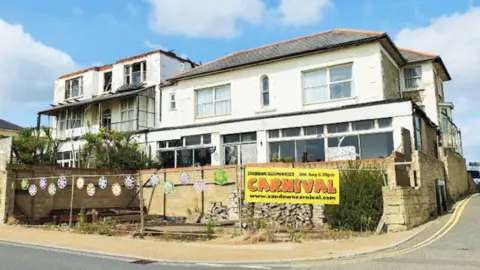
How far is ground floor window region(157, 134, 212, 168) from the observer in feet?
84.5

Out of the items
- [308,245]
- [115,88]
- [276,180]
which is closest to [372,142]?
[276,180]

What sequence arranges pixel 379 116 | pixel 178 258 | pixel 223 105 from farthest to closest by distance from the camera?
pixel 223 105 < pixel 379 116 < pixel 178 258

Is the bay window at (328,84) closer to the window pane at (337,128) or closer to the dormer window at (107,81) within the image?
the window pane at (337,128)

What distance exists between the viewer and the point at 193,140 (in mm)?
26547

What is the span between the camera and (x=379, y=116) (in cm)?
2016

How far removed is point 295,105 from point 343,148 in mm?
4643

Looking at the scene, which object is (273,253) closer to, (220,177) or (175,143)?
(220,177)

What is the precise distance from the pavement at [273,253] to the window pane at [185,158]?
39.9 ft

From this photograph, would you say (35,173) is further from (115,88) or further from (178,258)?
(115,88)

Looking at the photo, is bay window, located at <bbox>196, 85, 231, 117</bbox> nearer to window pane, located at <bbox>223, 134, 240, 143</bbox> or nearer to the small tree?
window pane, located at <bbox>223, 134, 240, 143</bbox>

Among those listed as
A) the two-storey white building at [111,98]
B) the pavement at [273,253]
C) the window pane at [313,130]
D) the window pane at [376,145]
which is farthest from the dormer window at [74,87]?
the window pane at [376,145]

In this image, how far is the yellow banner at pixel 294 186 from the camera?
14.2 metres

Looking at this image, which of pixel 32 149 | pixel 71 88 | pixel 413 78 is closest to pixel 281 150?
pixel 413 78

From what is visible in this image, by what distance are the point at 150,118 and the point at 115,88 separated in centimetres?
599
